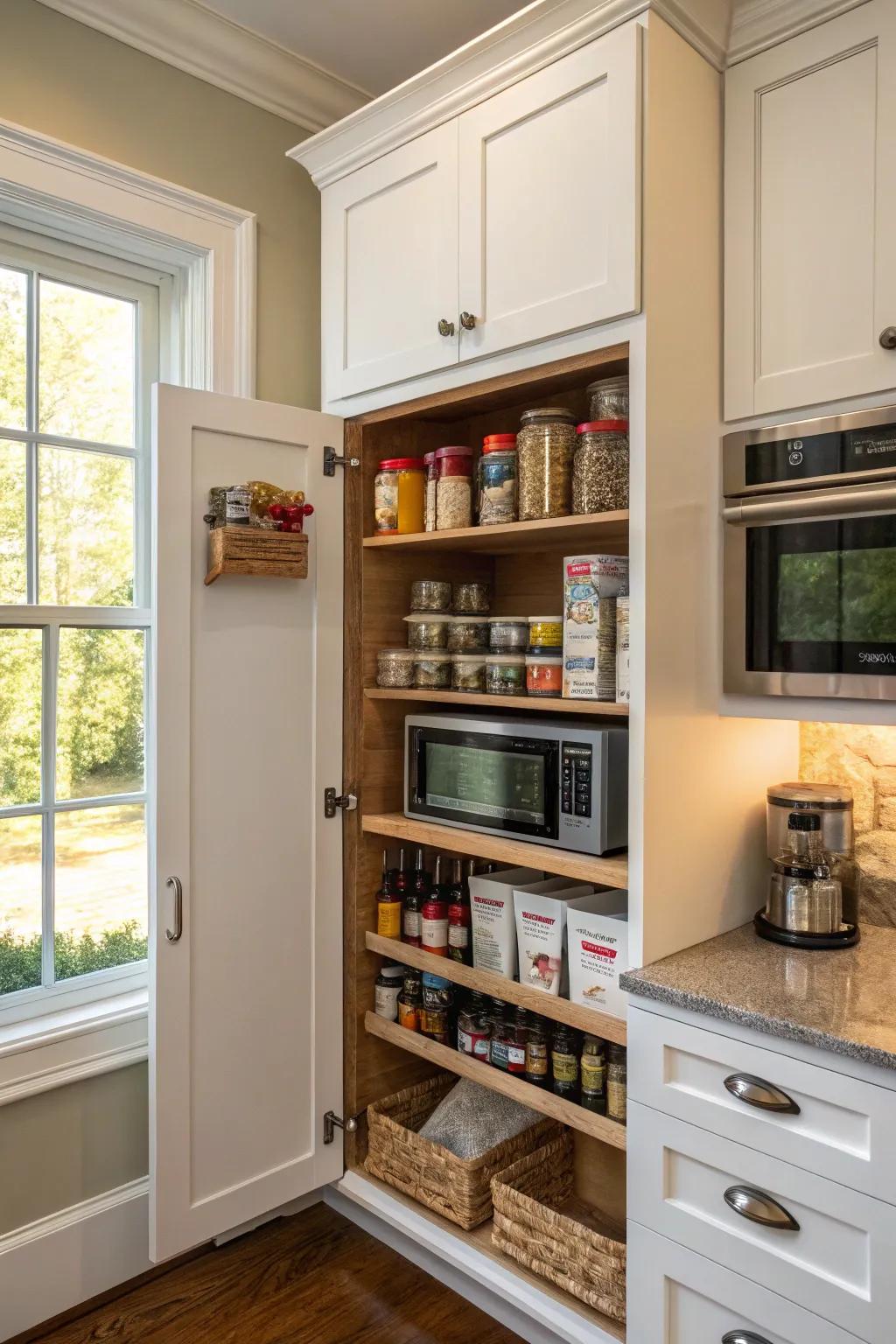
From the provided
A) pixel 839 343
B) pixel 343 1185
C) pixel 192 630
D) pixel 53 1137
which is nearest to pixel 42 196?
pixel 192 630

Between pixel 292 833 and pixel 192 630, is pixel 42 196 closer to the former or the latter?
pixel 192 630

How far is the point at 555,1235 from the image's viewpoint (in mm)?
1807

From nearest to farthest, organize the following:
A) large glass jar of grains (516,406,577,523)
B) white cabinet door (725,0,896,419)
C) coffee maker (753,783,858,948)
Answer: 1. white cabinet door (725,0,896,419)
2. coffee maker (753,783,858,948)
3. large glass jar of grains (516,406,577,523)

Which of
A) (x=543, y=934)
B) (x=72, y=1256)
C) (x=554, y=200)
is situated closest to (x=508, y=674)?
(x=543, y=934)

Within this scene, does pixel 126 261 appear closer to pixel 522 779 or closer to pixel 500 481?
pixel 500 481

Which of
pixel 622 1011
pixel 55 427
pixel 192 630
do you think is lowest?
pixel 622 1011

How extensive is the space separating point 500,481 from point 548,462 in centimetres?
14

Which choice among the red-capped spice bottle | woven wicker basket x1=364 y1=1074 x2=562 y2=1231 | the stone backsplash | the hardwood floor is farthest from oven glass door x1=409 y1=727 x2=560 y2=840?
the hardwood floor

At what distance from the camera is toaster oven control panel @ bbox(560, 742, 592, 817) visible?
1.79m

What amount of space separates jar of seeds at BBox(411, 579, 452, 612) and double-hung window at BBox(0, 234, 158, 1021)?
2.13 feet

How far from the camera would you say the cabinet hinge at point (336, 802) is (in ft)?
7.14

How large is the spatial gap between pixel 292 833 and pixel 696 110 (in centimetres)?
166

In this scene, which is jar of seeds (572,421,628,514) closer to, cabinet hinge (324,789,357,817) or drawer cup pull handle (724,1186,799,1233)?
cabinet hinge (324,789,357,817)

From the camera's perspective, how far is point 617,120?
160 cm
